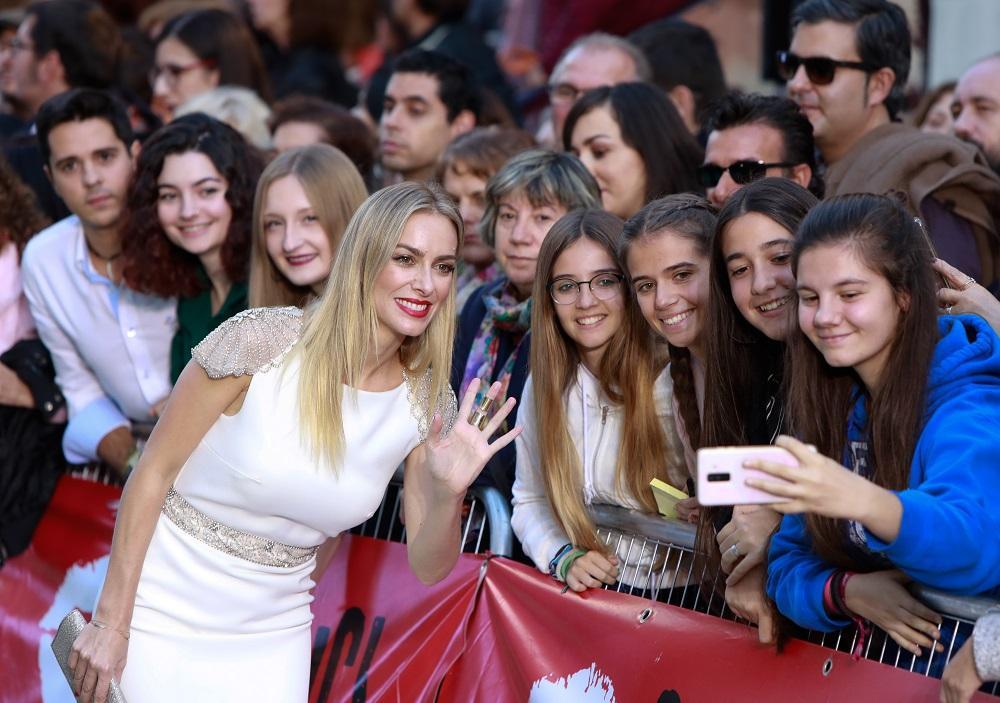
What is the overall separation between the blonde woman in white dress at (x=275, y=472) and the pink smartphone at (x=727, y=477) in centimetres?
134

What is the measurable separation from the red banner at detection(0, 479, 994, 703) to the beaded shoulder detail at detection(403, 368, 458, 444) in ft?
1.60

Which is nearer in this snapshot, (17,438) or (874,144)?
(874,144)

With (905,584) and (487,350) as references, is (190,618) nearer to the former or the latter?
(487,350)

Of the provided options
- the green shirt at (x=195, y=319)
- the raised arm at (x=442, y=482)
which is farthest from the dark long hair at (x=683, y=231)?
the green shirt at (x=195, y=319)

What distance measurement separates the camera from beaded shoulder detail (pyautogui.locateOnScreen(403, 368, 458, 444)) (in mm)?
4715

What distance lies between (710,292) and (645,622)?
1012 mm

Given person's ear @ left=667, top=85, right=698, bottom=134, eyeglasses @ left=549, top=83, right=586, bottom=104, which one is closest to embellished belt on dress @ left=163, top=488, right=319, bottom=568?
eyeglasses @ left=549, top=83, right=586, bottom=104

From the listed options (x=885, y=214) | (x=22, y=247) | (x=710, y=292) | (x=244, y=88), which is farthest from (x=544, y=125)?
(x=885, y=214)

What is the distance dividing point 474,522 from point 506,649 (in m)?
0.70

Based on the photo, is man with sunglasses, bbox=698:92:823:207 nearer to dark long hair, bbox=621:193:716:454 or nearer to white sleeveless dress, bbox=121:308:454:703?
dark long hair, bbox=621:193:716:454

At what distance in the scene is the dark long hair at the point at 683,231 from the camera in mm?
4594

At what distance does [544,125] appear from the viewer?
338 inches

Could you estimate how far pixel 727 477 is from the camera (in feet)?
10.2

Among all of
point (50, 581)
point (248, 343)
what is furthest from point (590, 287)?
point (50, 581)
